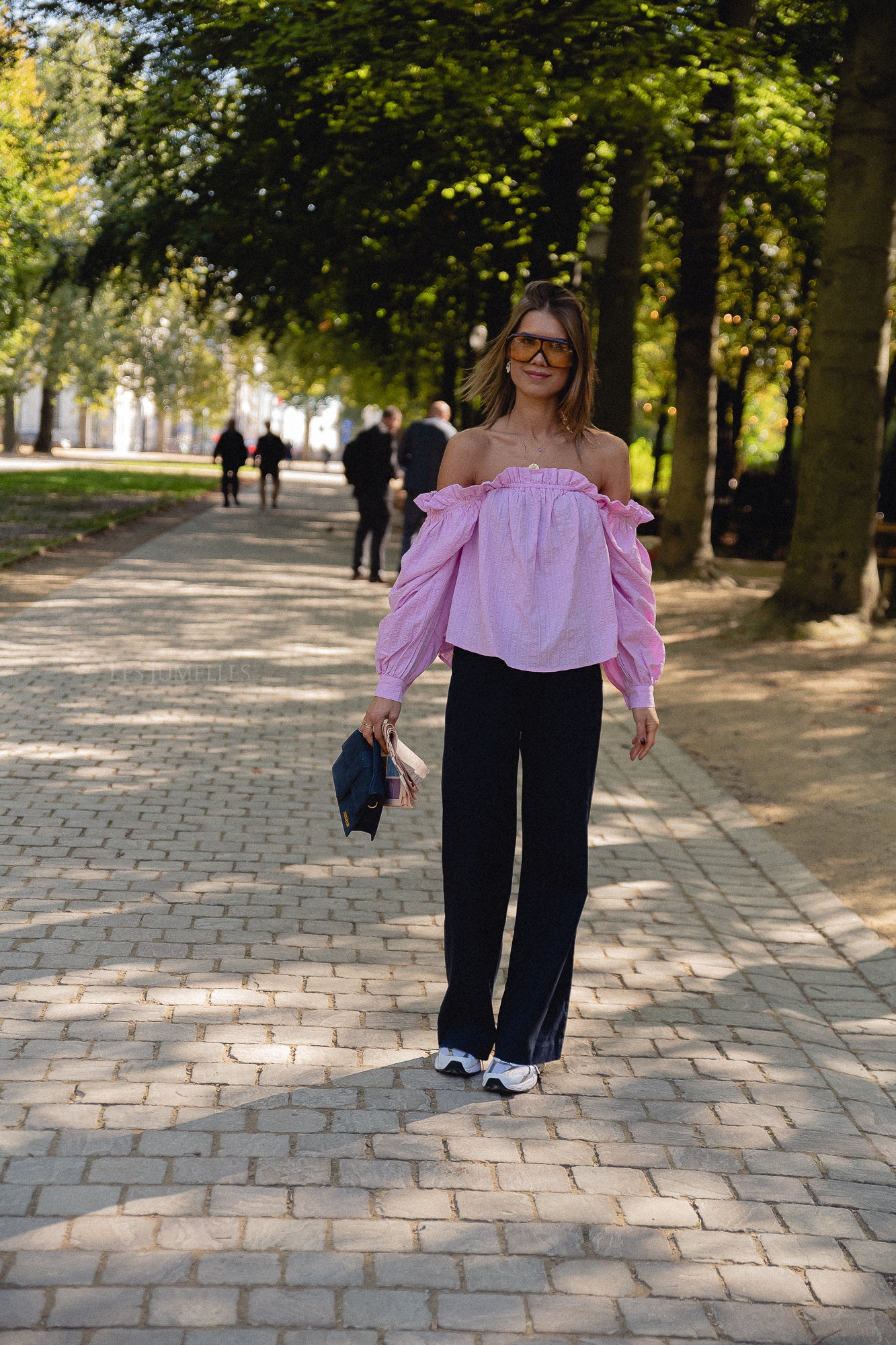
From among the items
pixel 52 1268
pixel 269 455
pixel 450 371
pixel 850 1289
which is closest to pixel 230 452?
pixel 269 455

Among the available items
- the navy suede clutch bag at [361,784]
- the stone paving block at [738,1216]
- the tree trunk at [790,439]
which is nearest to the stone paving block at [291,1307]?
the stone paving block at [738,1216]

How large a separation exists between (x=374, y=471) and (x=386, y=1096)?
1384 cm

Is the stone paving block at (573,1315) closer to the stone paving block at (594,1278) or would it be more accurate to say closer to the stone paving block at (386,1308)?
the stone paving block at (594,1278)

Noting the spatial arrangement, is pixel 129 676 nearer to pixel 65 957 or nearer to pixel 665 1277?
pixel 65 957

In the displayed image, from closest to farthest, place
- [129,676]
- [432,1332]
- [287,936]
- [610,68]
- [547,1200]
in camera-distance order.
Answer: [432,1332], [547,1200], [287,936], [129,676], [610,68]

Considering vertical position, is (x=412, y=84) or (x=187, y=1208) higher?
→ (x=412, y=84)

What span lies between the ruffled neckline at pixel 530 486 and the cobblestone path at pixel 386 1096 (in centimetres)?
153

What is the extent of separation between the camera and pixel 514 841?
394cm

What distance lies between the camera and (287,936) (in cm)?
501

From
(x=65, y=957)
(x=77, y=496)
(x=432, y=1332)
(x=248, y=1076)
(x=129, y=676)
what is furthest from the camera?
(x=77, y=496)

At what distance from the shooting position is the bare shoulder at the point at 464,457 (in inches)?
148

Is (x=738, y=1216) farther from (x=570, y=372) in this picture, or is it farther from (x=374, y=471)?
(x=374, y=471)

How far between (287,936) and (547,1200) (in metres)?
1.91

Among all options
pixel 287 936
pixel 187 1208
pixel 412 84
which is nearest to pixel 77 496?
pixel 412 84
